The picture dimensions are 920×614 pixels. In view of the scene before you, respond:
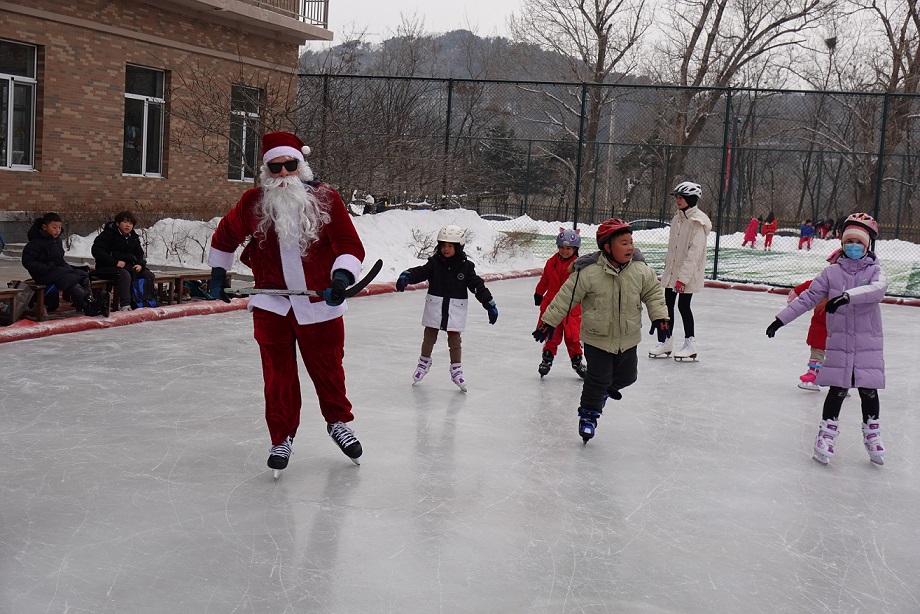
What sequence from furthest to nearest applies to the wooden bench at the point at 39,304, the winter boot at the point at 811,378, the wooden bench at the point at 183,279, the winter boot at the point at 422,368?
the wooden bench at the point at 183,279 < the wooden bench at the point at 39,304 < the winter boot at the point at 811,378 < the winter boot at the point at 422,368

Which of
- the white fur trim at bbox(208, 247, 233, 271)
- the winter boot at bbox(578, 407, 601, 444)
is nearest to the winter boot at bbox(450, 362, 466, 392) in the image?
the winter boot at bbox(578, 407, 601, 444)

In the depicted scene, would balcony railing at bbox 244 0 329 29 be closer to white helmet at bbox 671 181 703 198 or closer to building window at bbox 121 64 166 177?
building window at bbox 121 64 166 177

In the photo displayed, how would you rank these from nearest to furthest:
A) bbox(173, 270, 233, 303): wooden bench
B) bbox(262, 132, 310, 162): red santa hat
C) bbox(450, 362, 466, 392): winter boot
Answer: bbox(262, 132, 310, 162): red santa hat → bbox(450, 362, 466, 392): winter boot → bbox(173, 270, 233, 303): wooden bench

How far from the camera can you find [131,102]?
1850 centimetres

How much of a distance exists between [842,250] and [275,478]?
370cm

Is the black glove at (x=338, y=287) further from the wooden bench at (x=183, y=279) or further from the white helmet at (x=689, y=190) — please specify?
the wooden bench at (x=183, y=279)

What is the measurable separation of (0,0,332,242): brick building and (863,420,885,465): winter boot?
10714mm

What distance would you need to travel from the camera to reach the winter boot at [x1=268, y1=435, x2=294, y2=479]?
16.9 ft

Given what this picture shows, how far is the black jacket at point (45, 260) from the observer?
30.4ft

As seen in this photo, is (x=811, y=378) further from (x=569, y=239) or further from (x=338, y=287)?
(x=338, y=287)

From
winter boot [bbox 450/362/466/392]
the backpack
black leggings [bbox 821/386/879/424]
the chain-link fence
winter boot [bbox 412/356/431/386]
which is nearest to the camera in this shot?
black leggings [bbox 821/386/879/424]

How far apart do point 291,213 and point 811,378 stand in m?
5.19

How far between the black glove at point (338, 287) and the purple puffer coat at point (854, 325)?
8.58 ft

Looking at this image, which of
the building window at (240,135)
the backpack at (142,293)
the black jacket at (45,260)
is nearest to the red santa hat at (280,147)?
the black jacket at (45,260)
